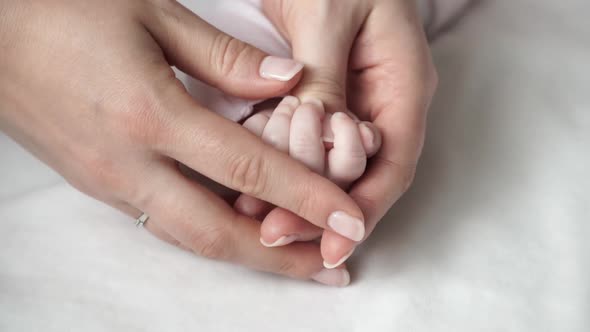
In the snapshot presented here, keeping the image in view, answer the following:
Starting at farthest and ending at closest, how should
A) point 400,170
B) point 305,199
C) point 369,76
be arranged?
point 369,76, point 400,170, point 305,199

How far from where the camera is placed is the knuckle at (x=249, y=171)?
2.16 feet

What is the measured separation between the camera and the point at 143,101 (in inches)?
26.2

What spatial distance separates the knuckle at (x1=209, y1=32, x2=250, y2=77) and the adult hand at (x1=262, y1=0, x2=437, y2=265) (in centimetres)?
9

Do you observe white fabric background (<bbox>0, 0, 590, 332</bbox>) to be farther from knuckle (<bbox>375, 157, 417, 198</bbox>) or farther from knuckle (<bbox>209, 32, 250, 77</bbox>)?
knuckle (<bbox>209, 32, 250, 77</bbox>)

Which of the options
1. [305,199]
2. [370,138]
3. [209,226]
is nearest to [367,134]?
[370,138]

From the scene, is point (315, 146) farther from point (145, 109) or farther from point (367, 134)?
point (145, 109)

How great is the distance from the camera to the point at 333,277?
748 millimetres

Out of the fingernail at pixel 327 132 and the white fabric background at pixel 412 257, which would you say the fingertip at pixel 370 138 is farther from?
the white fabric background at pixel 412 257

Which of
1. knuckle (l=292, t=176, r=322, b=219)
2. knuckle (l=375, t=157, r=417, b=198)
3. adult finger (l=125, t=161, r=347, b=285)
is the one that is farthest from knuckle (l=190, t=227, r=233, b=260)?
knuckle (l=375, t=157, r=417, b=198)

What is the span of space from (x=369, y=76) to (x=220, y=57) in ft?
0.79

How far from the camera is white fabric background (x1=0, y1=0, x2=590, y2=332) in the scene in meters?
0.71

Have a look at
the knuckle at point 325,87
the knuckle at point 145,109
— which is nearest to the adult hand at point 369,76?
the knuckle at point 325,87

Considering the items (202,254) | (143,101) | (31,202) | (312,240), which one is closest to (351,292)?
(312,240)

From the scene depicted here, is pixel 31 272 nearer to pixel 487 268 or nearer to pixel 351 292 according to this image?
pixel 351 292
